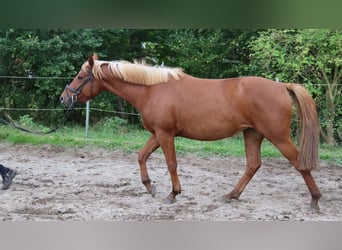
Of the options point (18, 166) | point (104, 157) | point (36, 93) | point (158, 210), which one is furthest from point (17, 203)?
point (36, 93)

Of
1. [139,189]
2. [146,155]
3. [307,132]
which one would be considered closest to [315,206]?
[307,132]

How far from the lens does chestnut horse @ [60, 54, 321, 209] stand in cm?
353

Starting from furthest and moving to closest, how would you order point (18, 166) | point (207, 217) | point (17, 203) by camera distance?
1. point (18, 166)
2. point (17, 203)
3. point (207, 217)

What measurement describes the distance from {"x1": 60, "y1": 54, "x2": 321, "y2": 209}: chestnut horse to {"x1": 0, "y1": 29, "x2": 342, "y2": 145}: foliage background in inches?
Answer: 133

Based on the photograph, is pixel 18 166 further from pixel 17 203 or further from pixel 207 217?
pixel 207 217

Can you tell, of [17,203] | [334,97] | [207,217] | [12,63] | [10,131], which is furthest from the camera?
[12,63]

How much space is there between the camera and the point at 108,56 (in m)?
9.63

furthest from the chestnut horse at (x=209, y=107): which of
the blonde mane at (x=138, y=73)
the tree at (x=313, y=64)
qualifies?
the tree at (x=313, y=64)

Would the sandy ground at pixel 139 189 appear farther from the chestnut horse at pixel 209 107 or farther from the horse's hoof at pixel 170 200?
the chestnut horse at pixel 209 107

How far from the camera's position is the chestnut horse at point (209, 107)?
353 centimetres

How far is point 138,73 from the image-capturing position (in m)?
3.84

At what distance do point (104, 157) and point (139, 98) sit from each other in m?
2.22

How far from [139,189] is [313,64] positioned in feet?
16.6

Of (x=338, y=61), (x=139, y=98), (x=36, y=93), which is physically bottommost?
(x=36, y=93)
